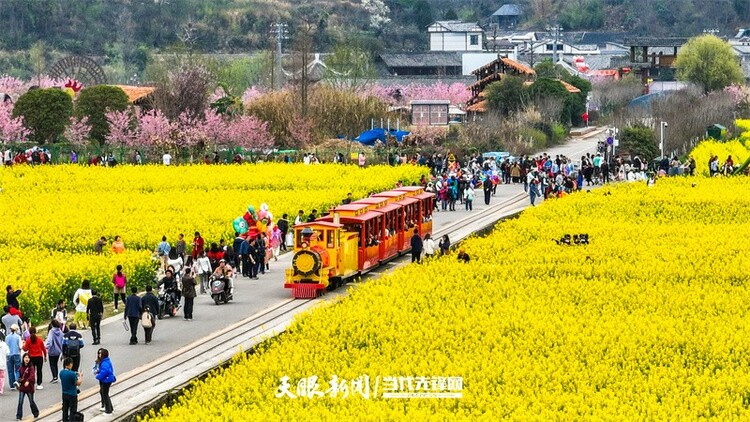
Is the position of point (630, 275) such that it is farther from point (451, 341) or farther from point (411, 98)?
point (411, 98)

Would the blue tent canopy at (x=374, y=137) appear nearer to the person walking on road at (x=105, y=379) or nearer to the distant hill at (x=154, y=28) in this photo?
the person walking on road at (x=105, y=379)

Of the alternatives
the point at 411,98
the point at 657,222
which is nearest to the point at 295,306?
the point at 657,222

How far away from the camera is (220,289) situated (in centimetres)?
3747

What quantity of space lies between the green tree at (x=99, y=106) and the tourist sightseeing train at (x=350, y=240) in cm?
4316

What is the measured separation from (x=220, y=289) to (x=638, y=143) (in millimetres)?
50090

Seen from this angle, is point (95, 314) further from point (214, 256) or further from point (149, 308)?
point (214, 256)

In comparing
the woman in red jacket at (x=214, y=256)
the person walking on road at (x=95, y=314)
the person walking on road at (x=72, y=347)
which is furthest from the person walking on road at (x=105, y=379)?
the woman in red jacket at (x=214, y=256)

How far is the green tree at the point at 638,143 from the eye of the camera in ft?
275

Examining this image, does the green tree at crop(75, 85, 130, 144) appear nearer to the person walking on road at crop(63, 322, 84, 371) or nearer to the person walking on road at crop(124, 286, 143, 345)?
the person walking on road at crop(124, 286, 143, 345)

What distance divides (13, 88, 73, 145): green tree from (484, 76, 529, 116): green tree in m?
33.3

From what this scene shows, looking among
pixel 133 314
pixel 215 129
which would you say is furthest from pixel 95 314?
pixel 215 129

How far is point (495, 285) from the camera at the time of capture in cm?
Result: 3638

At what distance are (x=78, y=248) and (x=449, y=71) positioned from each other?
109 m

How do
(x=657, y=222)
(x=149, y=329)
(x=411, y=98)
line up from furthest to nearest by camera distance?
1. (x=411, y=98)
2. (x=657, y=222)
3. (x=149, y=329)
